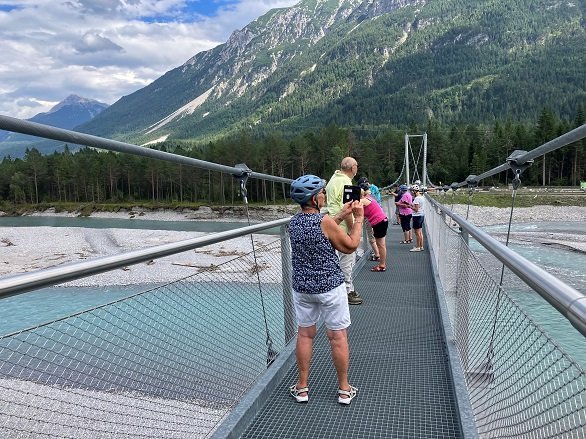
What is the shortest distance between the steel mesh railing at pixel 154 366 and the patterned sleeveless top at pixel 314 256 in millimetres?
456

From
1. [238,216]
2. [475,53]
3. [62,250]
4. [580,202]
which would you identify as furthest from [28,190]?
[475,53]

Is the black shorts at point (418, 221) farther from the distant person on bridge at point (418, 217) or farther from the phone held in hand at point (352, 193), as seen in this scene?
the phone held in hand at point (352, 193)

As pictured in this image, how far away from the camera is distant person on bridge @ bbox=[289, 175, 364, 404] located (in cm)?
249

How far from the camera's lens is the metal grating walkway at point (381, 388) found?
7.88 feet

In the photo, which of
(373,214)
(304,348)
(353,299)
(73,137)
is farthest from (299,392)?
(373,214)

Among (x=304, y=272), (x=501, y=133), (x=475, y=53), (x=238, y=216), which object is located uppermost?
(x=475, y=53)

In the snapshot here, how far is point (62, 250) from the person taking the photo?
2755 cm

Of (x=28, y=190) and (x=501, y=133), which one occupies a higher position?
(x=501, y=133)

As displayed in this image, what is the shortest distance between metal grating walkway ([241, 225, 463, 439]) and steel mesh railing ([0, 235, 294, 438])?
1.48ft

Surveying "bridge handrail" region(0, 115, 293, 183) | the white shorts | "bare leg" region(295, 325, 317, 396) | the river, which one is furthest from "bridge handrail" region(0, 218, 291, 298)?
the river

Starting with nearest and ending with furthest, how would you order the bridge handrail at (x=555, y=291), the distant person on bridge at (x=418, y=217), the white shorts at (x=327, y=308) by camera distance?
the bridge handrail at (x=555, y=291) < the white shorts at (x=327, y=308) < the distant person on bridge at (x=418, y=217)

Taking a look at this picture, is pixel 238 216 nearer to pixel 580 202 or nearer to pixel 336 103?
pixel 580 202

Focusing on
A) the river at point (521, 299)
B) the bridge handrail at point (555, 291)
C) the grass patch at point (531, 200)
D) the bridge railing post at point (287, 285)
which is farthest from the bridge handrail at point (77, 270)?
the grass patch at point (531, 200)

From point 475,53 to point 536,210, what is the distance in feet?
484
